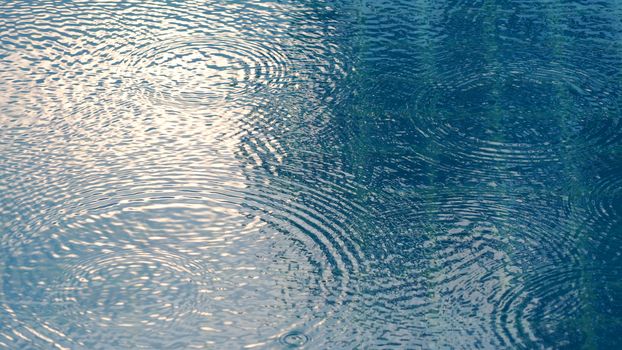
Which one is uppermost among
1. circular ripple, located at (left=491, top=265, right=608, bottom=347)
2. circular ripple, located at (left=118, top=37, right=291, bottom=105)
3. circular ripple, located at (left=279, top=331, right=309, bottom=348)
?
circular ripple, located at (left=118, top=37, right=291, bottom=105)

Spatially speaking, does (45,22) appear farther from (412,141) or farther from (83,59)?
(412,141)

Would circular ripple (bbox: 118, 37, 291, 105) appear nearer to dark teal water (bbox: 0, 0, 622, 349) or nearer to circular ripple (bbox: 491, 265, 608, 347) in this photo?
dark teal water (bbox: 0, 0, 622, 349)

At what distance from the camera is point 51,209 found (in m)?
3.46

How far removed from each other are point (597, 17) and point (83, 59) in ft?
7.55

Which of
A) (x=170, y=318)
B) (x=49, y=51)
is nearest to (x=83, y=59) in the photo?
(x=49, y=51)

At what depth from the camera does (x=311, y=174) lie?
3648 millimetres

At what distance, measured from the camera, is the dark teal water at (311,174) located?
298 cm

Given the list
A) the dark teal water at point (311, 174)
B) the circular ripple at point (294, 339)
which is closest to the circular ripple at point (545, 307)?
the dark teal water at point (311, 174)

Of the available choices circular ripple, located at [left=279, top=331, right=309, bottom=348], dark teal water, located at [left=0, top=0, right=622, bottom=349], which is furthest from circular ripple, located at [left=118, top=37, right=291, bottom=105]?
circular ripple, located at [left=279, top=331, right=309, bottom=348]

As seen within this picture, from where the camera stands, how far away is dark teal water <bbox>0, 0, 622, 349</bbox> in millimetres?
2980

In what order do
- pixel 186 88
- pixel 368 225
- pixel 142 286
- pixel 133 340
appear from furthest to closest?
pixel 186 88 < pixel 368 225 < pixel 142 286 < pixel 133 340

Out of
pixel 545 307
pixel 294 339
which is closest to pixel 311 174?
pixel 294 339

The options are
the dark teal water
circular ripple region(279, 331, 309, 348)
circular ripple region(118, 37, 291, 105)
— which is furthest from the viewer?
circular ripple region(118, 37, 291, 105)

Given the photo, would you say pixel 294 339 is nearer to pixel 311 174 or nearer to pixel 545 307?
pixel 545 307
